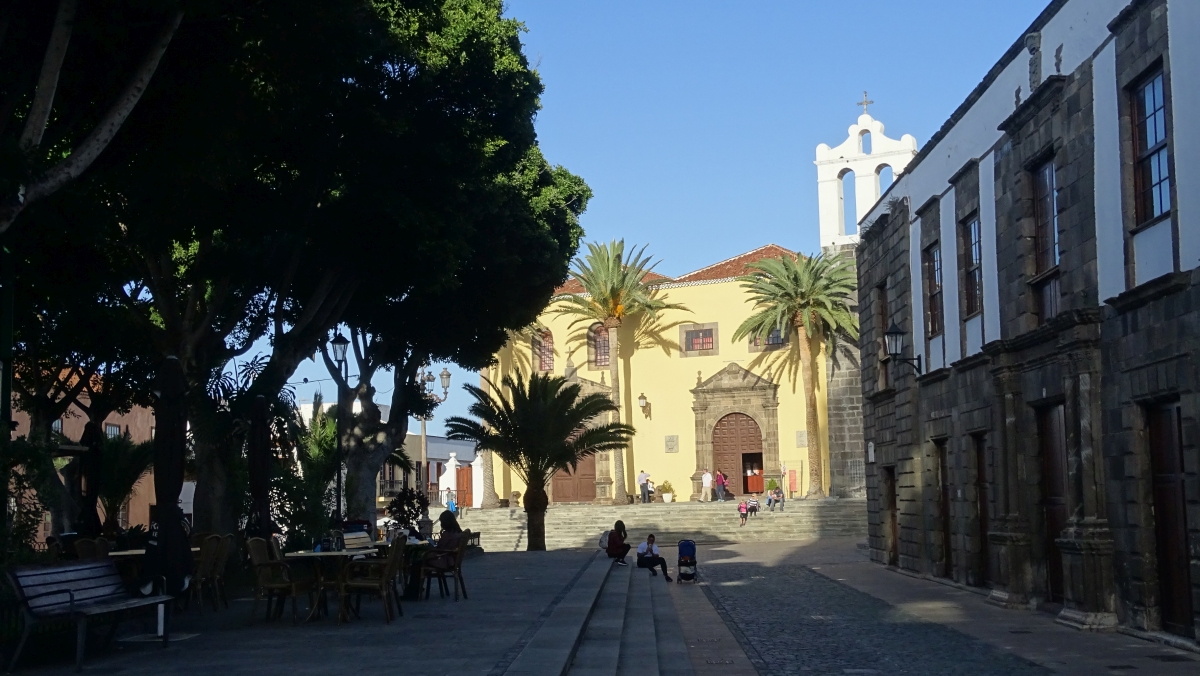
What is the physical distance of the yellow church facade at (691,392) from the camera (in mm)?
50000

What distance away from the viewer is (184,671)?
8.90 m

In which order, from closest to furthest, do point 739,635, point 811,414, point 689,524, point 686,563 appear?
point 739,635 < point 686,563 < point 689,524 < point 811,414

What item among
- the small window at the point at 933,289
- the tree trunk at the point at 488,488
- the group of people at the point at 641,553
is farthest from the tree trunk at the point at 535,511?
the tree trunk at the point at 488,488

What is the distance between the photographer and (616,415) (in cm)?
5059

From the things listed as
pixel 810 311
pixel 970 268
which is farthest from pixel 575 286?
pixel 970 268

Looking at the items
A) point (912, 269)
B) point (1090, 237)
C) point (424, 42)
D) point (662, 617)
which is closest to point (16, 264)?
point (424, 42)

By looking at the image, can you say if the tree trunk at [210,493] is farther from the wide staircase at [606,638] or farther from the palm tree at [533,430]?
the palm tree at [533,430]

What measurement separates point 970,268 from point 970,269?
2 centimetres

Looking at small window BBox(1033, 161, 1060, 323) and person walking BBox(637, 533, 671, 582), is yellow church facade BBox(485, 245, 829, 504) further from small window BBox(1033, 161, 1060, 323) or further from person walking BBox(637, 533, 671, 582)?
small window BBox(1033, 161, 1060, 323)

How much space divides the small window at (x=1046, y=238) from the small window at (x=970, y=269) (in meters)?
2.45

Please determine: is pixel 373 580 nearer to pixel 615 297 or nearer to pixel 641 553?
pixel 641 553

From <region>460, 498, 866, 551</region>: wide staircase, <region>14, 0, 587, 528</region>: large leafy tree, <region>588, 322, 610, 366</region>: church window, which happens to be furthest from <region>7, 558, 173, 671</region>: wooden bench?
<region>588, 322, 610, 366</region>: church window

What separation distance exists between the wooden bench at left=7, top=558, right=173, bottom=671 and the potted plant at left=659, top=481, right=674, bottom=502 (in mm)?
40823

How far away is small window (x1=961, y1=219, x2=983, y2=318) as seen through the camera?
18156 mm
